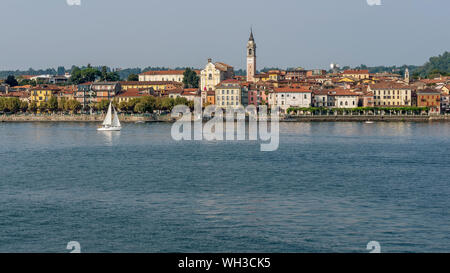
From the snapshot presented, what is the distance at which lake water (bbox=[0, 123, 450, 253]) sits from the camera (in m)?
7.66

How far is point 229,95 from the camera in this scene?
47094 millimetres

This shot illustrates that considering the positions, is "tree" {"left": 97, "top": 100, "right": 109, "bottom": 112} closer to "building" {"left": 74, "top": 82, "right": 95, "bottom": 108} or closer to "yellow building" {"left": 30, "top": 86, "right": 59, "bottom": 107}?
"building" {"left": 74, "top": 82, "right": 95, "bottom": 108}

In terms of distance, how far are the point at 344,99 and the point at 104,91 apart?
19992mm

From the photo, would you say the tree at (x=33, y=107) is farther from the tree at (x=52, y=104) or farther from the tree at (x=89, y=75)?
the tree at (x=89, y=75)

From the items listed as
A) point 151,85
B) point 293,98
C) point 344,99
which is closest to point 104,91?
point 151,85

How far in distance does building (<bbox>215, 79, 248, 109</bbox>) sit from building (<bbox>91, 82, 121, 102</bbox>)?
9858mm

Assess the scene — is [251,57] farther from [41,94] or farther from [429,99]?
[41,94]

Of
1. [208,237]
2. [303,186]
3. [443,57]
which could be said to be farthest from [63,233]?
[443,57]

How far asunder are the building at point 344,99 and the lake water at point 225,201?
87.6ft

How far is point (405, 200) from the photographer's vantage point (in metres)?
10.7

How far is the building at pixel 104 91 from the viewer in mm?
51469

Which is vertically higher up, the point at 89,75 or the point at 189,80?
the point at 89,75

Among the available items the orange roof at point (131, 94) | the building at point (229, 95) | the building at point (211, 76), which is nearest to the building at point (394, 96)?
the building at point (229, 95)

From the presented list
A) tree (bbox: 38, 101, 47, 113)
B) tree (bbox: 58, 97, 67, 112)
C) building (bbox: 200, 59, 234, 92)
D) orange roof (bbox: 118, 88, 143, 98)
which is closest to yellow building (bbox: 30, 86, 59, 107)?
tree (bbox: 38, 101, 47, 113)
